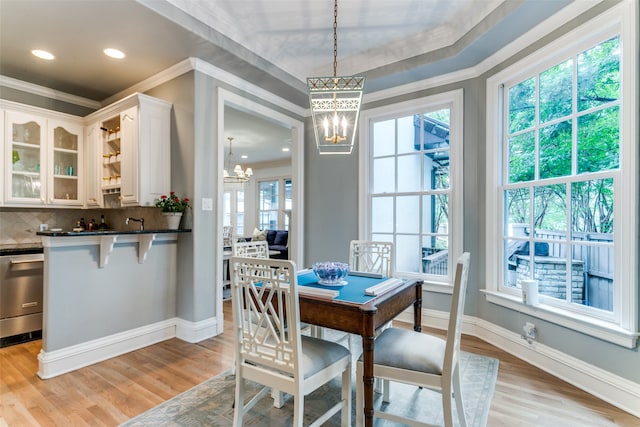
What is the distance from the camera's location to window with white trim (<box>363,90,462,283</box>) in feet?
10.6

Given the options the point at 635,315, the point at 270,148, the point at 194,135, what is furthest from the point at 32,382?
the point at 270,148

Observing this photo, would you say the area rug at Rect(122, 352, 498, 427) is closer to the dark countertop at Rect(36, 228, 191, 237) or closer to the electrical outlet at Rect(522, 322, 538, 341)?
the electrical outlet at Rect(522, 322, 538, 341)

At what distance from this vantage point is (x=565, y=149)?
236 cm

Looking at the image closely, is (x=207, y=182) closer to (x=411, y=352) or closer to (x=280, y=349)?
(x=280, y=349)

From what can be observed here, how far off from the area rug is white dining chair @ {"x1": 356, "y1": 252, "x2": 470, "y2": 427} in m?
0.35

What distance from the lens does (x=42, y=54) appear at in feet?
9.26

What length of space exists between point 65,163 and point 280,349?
3.72 metres

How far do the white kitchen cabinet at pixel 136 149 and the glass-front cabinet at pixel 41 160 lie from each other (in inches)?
18.9

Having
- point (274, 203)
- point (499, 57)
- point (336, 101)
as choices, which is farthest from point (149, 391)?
point (274, 203)

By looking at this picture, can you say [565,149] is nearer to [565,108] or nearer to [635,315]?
[565,108]

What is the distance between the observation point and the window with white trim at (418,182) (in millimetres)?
3236

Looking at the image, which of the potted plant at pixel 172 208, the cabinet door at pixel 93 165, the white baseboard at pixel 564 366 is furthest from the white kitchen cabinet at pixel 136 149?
the white baseboard at pixel 564 366

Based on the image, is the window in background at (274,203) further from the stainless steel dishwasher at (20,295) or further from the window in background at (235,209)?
the stainless steel dishwasher at (20,295)

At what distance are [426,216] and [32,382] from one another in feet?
12.1
